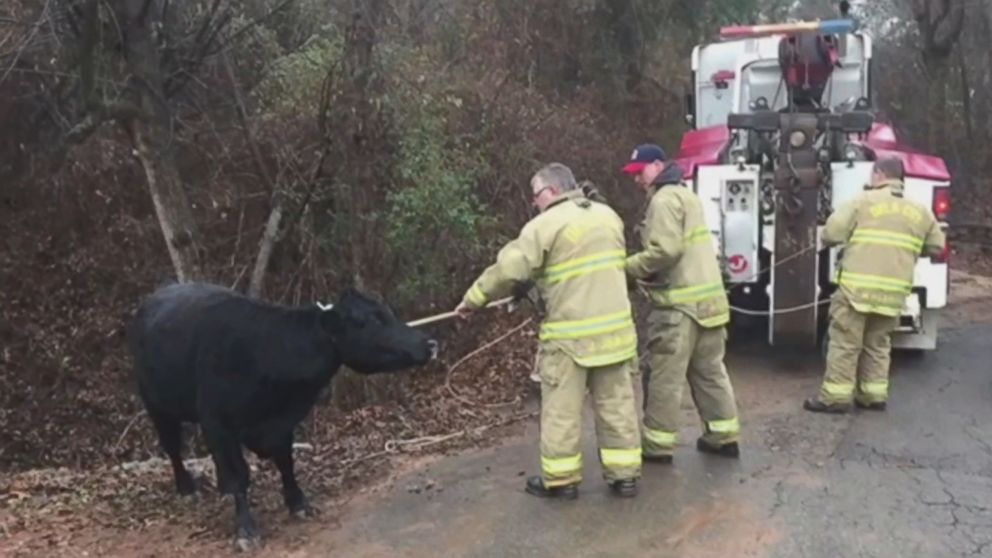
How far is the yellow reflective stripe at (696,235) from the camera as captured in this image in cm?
652

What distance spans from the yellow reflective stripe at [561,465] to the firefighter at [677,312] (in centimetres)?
79

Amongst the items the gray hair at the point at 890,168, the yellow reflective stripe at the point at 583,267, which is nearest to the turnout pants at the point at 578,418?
the yellow reflective stripe at the point at 583,267

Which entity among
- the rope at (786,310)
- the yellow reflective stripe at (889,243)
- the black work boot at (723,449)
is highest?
the yellow reflective stripe at (889,243)

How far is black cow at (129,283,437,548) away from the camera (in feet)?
18.3

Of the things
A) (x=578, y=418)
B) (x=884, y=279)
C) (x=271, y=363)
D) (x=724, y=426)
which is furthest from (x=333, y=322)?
(x=884, y=279)

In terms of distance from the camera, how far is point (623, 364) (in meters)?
5.96

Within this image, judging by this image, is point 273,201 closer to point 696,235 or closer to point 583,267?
point 696,235

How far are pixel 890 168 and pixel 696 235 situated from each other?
79.3 inches

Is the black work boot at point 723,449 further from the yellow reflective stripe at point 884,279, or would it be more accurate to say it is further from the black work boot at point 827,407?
the yellow reflective stripe at point 884,279

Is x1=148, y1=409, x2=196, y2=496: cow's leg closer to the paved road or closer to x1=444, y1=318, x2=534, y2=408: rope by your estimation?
the paved road

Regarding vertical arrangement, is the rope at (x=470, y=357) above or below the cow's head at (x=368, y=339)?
below

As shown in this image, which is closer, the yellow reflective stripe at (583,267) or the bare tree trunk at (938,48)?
the yellow reflective stripe at (583,267)

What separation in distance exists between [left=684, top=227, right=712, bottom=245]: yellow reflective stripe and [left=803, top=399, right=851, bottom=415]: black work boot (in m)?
1.89

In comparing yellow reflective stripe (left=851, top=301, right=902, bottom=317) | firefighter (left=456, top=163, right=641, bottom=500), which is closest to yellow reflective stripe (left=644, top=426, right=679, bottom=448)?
firefighter (left=456, top=163, right=641, bottom=500)
